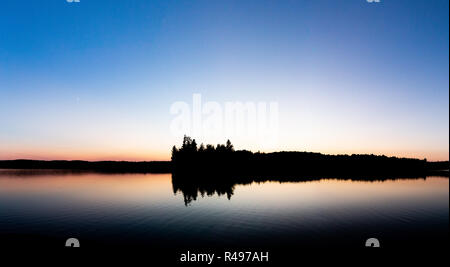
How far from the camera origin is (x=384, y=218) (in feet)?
141

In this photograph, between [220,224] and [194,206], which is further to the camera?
[194,206]

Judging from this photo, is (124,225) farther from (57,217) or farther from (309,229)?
(309,229)
